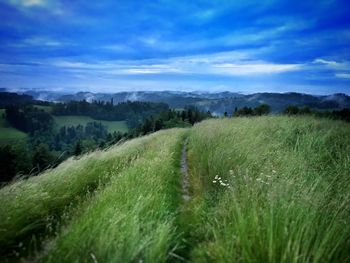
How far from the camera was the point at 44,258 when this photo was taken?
4176mm

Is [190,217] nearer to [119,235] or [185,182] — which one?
[119,235]

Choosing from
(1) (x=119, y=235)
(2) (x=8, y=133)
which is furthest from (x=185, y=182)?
(2) (x=8, y=133)

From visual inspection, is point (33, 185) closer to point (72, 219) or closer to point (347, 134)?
point (72, 219)

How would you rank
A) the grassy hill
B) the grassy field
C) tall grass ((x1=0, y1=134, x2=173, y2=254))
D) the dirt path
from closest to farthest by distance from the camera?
the grassy hill
tall grass ((x1=0, y1=134, x2=173, y2=254))
the dirt path
the grassy field

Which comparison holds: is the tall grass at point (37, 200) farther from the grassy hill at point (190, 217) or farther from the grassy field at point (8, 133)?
the grassy field at point (8, 133)

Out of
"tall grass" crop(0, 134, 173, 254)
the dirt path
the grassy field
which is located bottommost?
the grassy field

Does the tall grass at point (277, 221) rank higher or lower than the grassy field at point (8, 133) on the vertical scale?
higher

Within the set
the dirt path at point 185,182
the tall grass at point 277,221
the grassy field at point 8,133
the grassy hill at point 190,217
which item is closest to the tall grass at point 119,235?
the grassy hill at point 190,217

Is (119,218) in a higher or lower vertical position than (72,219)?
higher

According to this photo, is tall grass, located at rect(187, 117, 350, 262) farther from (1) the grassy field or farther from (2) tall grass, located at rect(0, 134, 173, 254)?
(1) the grassy field

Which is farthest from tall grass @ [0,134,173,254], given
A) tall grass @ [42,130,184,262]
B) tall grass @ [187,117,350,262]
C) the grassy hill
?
tall grass @ [187,117,350,262]

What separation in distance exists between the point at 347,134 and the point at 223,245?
10.1 meters

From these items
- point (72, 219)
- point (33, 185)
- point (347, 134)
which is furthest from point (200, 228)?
point (347, 134)

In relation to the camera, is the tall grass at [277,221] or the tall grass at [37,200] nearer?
the tall grass at [277,221]
